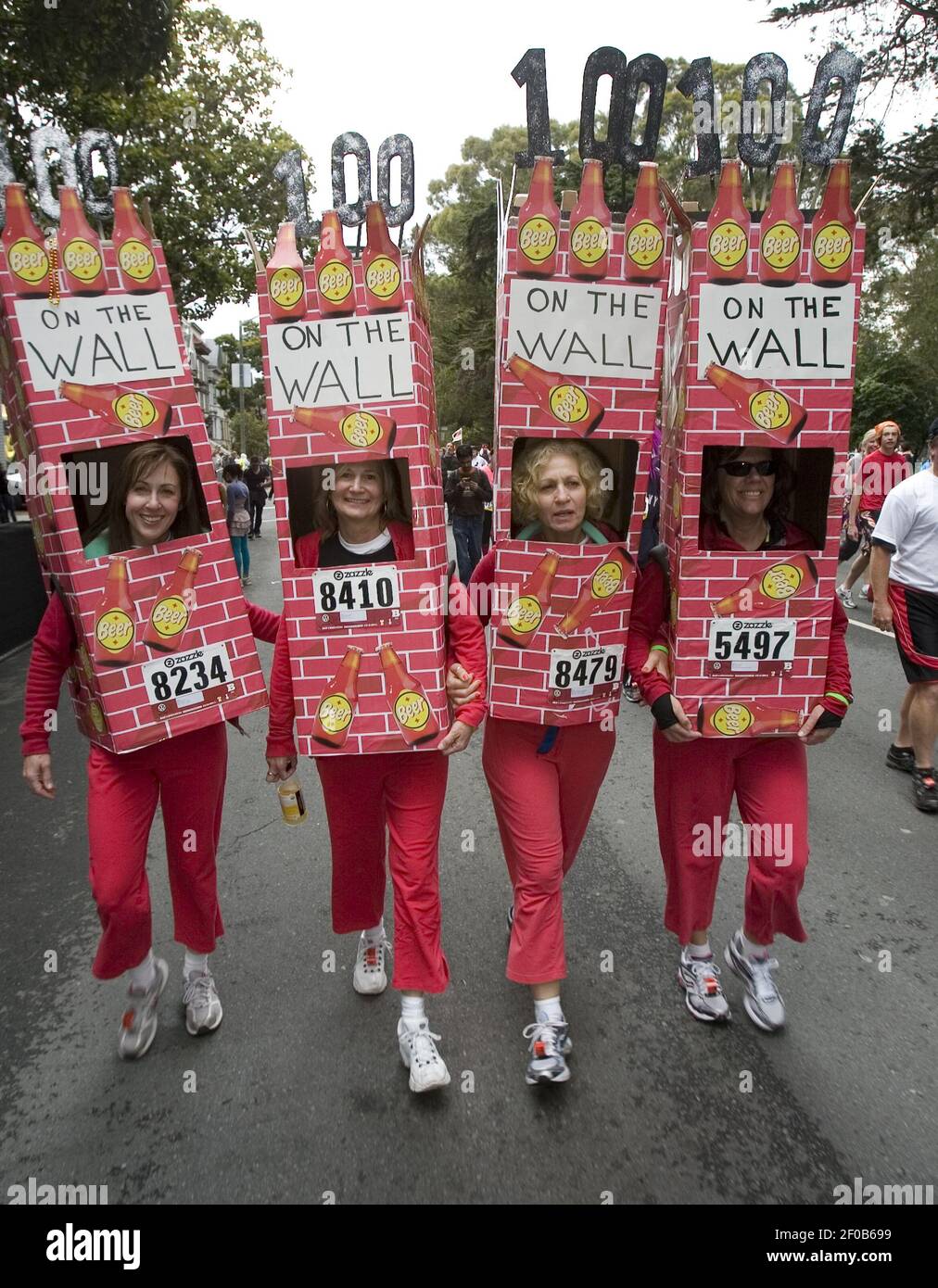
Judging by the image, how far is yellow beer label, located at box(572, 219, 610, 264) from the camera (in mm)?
2293

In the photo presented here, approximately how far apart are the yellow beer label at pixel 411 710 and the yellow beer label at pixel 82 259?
1411mm

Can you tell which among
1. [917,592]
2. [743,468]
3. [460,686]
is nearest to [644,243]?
[743,468]

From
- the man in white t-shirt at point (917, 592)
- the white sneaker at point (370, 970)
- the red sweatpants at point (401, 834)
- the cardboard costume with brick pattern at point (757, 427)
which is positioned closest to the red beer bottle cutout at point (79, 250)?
the red sweatpants at point (401, 834)

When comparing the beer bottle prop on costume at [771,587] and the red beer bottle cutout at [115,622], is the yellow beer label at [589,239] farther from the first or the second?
the red beer bottle cutout at [115,622]

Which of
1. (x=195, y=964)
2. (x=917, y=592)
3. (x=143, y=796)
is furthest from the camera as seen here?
(x=917, y=592)

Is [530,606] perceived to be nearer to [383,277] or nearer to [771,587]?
[771,587]

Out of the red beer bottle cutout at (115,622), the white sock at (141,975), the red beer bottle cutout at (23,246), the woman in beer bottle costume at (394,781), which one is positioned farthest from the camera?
the white sock at (141,975)

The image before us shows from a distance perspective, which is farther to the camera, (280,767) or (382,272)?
(280,767)

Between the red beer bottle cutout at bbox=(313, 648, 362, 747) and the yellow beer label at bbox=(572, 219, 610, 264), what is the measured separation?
1325mm

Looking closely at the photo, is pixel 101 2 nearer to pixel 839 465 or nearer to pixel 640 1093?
pixel 839 465

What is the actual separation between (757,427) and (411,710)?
4.19 feet

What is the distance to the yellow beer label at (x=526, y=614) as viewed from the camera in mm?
2529

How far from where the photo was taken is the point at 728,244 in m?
2.32

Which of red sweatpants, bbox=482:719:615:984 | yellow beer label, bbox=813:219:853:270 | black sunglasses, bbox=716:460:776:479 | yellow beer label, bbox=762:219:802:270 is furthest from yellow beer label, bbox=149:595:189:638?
yellow beer label, bbox=813:219:853:270
